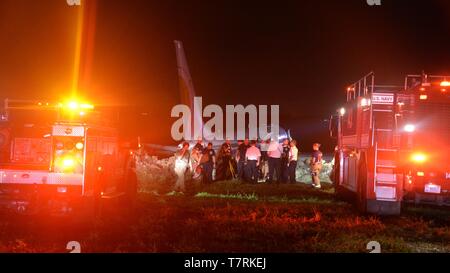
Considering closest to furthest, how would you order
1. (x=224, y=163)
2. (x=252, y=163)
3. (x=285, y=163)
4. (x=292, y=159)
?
(x=292, y=159), (x=252, y=163), (x=285, y=163), (x=224, y=163)

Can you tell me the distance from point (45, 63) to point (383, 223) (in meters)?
16.0

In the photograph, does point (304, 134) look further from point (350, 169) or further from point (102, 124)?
point (102, 124)

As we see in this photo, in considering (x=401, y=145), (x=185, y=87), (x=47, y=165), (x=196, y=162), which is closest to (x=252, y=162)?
(x=196, y=162)

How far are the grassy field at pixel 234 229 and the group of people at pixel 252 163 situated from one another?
16.3ft

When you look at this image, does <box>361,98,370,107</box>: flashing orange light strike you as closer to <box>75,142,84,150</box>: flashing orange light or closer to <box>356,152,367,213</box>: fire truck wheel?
<box>356,152,367,213</box>: fire truck wheel

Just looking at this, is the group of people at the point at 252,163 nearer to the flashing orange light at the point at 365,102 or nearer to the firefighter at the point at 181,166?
the firefighter at the point at 181,166

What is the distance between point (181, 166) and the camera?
15711mm

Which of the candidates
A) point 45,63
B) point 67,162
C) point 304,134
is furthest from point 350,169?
point 304,134

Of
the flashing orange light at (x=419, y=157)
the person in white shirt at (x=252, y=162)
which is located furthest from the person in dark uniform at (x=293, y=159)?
the flashing orange light at (x=419, y=157)

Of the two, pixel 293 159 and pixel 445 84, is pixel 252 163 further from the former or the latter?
pixel 445 84

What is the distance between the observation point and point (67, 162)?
911cm

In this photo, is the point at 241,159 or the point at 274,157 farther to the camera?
the point at 241,159

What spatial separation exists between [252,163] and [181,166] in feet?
15.8
